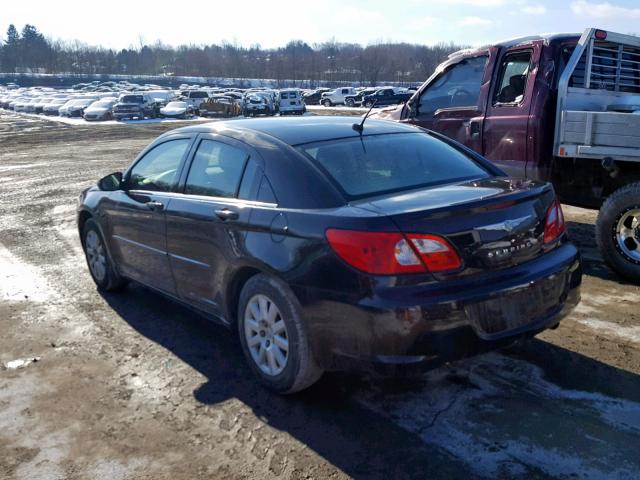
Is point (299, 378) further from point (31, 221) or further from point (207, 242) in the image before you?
point (31, 221)

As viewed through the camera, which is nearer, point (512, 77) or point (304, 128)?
point (304, 128)

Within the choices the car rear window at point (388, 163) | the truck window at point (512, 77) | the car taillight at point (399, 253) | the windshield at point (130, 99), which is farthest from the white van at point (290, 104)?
the car taillight at point (399, 253)

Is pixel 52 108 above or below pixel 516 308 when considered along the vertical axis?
above

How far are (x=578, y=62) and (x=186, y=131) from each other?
12.7 ft

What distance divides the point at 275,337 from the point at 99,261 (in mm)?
2858

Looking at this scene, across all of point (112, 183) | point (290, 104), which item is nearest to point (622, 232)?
point (112, 183)

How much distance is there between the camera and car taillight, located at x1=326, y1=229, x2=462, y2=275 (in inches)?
122

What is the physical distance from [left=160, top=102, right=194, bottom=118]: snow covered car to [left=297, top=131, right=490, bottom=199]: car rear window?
38.7 m

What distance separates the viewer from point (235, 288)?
13.0ft

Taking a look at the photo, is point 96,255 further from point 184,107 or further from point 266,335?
point 184,107

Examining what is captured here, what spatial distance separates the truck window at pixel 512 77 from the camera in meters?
6.45

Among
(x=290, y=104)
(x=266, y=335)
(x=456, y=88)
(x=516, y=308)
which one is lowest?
(x=266, y=335)

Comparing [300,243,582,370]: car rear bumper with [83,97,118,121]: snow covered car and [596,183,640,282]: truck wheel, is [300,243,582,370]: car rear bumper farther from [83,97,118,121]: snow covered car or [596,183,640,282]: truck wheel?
[83,97,118,121]: snow covered car

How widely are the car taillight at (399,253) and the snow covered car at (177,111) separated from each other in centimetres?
3980
